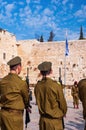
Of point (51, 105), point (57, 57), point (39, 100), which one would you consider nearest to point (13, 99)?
point (39, 100)

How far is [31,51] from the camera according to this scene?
39.3m

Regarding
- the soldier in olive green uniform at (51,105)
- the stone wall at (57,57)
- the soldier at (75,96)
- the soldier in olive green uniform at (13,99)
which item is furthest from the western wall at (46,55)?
the soldier in olive green uniform at (51,105)

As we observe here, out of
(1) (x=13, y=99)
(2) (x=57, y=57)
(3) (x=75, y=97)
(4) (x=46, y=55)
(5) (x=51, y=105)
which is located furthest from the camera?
Answer: (4) (x=46, y=55)

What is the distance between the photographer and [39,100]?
5.60m

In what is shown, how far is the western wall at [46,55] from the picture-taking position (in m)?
36.3

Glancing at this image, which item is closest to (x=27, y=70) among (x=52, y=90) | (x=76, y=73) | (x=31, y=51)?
(x=31, y=51)

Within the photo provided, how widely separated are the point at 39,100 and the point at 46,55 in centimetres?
3273

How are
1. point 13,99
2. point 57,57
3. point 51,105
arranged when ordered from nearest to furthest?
point 51,105
point 13,99
point 57,57

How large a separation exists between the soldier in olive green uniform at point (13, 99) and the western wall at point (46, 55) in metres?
29.7

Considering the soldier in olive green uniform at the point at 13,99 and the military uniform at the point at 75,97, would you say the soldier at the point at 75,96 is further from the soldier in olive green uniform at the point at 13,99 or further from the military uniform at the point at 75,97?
the soldier in olive green uniform at the point at 13,99

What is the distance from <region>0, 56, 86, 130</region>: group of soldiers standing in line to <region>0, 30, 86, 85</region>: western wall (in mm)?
29728

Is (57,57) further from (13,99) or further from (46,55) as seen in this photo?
(13,99)

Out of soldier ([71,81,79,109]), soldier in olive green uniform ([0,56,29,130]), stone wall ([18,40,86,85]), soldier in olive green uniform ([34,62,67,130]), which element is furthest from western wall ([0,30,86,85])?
soldier in olive green uniform ([34,62,67,130])

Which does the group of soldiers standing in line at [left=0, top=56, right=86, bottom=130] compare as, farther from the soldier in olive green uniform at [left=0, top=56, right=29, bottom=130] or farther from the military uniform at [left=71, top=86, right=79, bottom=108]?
the military uniform at [left=71, top=86, right=79, bottom=108]
